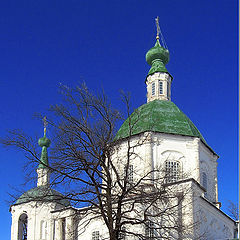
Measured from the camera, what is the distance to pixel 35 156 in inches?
524

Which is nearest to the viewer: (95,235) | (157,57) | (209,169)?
(95,235)

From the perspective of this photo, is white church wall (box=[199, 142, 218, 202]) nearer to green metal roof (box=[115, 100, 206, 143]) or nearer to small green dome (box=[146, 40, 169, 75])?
green metal roof (box=[115, 100, 206, 143])

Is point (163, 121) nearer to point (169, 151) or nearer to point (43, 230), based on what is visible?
point (169, 151)

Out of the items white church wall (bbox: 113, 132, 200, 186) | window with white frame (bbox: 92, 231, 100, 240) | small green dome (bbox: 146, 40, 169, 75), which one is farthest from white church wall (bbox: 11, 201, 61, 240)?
small green dome (bbox: 146, 40, 169, 75)

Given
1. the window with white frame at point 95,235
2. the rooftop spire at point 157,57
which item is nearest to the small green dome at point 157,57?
the rooftop spire at point 157,57

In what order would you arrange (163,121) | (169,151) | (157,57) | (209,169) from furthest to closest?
(157,57), (209,169), (163,121), (169,151)

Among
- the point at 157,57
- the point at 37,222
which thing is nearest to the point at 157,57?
the point at 157,57

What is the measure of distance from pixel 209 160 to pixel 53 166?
44.7ft

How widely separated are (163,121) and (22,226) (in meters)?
11.2

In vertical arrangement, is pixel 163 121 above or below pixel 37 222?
above

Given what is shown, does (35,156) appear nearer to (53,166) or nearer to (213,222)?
(53,166)

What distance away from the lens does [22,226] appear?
27.3 metres

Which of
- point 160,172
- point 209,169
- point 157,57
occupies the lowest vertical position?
point 160,172

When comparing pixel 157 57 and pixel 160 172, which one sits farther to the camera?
pixel 157 57
